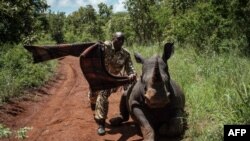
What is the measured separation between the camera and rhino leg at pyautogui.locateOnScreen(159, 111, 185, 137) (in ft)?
18.8

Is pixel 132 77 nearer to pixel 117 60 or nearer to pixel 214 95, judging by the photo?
pixel 117 60

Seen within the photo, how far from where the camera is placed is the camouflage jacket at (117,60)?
7.24 metres

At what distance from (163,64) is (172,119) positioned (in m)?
0.79

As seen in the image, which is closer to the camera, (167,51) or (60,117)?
(167,51)

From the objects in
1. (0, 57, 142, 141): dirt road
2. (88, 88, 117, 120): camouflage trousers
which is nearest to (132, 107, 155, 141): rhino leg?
(0, 57, 142, 141): dirt road

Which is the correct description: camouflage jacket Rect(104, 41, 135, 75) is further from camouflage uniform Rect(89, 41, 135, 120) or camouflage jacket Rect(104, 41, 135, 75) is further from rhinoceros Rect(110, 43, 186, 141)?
rhinoceros Rect(110, 43, 186, 141)

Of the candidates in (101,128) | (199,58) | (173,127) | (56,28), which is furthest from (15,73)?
(56,28)

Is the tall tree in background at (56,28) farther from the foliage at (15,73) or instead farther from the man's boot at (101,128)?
the man's boot at (101,128)

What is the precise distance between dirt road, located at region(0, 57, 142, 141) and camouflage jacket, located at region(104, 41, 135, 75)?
963mm

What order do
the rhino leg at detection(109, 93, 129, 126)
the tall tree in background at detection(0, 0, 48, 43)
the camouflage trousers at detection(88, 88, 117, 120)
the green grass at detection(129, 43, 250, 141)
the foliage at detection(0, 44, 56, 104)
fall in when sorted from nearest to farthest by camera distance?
the green grass at detection(129, 43, 250, 141)
the camouflage trousers at detection(88, 88, 117, 120)
the rhino leg at detection(109, 93, 129, 126)
the foliage at detection(0, 44, 56, 104)
the tall tree in background at detection(0, 0, 48, 43)

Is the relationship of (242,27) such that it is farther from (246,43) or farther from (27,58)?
(27,58)

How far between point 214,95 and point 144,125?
4.93ft

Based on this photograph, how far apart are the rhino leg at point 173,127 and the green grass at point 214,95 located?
13cm

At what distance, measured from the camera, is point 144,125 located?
5684 mm
